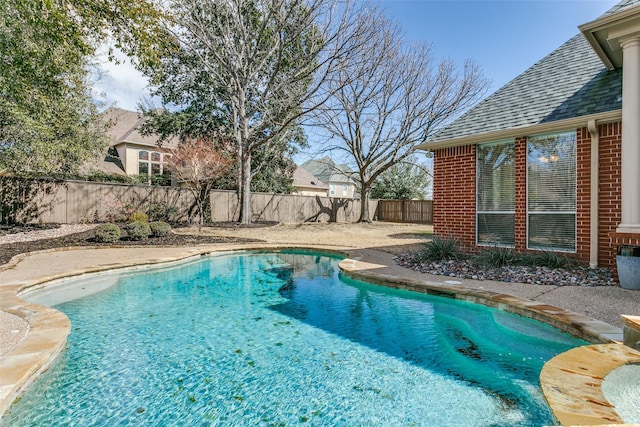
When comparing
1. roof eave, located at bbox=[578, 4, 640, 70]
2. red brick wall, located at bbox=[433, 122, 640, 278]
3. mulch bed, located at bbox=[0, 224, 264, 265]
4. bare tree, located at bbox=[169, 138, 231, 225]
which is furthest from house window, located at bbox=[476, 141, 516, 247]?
bare tree, located at bbox=[169, 138, 231, 225]

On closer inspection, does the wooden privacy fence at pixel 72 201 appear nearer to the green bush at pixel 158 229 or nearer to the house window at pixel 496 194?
the green bush at pixel 158 229

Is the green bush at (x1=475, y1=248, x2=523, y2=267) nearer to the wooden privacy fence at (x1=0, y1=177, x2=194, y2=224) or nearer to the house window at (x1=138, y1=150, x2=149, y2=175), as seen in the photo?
the wooden privacy fence at (x1=0, y1=177, x2=194, y2=224)

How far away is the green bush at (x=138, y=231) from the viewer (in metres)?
10.5

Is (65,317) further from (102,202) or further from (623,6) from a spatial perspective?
(102,202)

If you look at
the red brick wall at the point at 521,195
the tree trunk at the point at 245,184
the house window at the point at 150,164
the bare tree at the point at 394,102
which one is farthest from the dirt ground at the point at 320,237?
the house window at the point at 150,164

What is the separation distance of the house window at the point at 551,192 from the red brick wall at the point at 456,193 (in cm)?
116

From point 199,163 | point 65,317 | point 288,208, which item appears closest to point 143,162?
point 288,208

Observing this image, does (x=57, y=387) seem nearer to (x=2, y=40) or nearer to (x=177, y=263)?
(x=177, y=263)

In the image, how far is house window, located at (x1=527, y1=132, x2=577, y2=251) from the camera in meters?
6.29

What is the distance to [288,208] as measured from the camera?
20.7 m

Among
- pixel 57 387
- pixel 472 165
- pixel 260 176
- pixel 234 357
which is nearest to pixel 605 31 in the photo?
pixel 472 165

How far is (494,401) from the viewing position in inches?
104

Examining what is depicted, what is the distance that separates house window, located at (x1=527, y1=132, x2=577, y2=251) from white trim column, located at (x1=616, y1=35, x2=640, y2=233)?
1.28m

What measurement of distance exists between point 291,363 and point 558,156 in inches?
248
